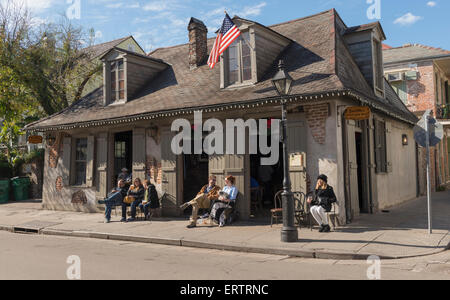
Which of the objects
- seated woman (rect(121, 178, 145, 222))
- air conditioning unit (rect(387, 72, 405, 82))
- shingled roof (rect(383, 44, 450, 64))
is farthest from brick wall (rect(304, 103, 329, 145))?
shingled roof (rect(383, 44, 450, 64))

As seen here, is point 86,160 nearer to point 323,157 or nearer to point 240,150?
point 240,150

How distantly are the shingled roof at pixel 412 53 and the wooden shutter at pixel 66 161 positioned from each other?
16.7 m

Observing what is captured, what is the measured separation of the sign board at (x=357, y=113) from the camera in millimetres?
9602

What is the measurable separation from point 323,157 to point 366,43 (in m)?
5.02

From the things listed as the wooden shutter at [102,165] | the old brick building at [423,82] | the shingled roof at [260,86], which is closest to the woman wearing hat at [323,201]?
the shingled roof at [260,86]

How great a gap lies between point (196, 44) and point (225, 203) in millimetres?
6759

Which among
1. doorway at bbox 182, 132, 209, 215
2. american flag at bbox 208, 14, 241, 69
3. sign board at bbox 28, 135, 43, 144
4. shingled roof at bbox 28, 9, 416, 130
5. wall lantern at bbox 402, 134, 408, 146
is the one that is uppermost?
american flag at bbox 208, 14, 241, 69

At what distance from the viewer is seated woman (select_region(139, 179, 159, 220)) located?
1153cm

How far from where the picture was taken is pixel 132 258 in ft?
22.4

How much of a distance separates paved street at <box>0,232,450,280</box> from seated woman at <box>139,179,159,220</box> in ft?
10.9

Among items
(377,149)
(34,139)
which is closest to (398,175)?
(377,149)

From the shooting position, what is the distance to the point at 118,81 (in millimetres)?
14438

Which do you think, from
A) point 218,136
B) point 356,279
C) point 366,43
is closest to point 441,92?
point 366,43

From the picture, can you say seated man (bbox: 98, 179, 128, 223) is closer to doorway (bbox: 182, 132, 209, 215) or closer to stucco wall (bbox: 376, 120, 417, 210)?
doorway (bbox: 182, 132, 209, 215)
